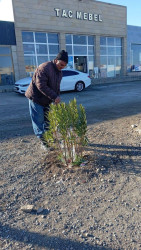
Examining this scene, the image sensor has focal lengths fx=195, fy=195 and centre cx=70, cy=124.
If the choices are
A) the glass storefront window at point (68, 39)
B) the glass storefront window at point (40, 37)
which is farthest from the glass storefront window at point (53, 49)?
the glass storefront window at point (68, 39)

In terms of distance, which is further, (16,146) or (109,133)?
(109,133)

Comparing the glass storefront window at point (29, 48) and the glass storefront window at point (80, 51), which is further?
the glass storefront window at point (80, 51)

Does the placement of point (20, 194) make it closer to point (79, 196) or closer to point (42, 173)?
point (42, 173)

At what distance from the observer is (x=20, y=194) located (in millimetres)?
2570

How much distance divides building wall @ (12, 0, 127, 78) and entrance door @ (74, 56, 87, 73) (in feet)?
4.81

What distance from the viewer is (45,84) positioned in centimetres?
321

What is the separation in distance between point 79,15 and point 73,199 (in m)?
20.5

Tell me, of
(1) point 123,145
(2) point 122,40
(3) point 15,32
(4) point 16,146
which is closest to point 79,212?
(1) point 123,145

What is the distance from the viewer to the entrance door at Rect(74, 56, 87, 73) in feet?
65.8

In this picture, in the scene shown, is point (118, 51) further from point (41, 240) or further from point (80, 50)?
point (41, 240)

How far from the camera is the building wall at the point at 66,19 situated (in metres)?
16.2

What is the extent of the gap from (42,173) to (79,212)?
0.99 metres

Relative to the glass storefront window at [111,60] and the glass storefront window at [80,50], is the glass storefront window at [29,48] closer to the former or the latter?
the glass storefront window at [80,50]

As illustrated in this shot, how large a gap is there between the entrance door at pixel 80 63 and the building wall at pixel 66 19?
4.81 feet
